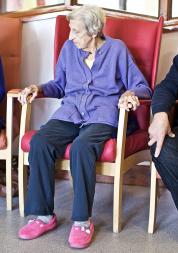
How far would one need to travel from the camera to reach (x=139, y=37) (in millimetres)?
2141

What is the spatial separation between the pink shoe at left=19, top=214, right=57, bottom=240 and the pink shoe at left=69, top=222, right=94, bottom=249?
14 cm

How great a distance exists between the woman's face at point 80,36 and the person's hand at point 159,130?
21.6 inches

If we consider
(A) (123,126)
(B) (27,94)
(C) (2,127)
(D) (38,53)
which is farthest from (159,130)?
(D) (38,53)

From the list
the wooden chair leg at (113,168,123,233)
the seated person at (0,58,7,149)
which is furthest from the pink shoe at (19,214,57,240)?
the seated person at (0,58,7,149)

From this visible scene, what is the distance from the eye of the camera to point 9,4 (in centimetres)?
287

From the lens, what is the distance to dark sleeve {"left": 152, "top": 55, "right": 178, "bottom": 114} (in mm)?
1662

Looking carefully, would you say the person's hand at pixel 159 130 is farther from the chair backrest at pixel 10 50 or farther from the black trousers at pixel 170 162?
the chair backrest at pixel 10 50

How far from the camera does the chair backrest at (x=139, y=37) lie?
2.08 m

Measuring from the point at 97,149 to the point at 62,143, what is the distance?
0.18 m

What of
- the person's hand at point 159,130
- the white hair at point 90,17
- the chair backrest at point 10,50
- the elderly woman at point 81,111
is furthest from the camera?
the chair backrest at point 10,50

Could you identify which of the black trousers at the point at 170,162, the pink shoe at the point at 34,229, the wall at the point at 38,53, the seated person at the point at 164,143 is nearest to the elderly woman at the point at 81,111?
the pink shoe at the point at 34,229

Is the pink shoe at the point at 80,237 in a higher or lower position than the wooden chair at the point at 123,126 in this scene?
lower

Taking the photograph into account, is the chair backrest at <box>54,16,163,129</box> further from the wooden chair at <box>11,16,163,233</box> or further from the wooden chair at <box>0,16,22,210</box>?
the wooden chair at <box>0,16,22,210</box>

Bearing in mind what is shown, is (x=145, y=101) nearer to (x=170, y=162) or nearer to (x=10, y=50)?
(x=170, y=162)
